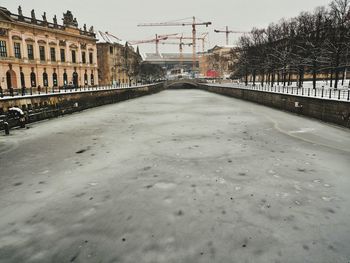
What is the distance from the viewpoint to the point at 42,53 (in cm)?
5475

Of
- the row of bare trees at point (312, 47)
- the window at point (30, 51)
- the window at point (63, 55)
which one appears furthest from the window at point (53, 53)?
A: the row of bare trees at point (312, 47)

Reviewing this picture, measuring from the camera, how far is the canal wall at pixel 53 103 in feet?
80.3

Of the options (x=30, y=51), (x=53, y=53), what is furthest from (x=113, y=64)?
(x=30, y=51)

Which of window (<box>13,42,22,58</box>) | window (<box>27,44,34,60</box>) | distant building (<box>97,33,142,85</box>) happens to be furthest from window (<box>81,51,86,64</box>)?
window (<box>13,42,22,58</box>)

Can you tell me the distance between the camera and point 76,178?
1157cm

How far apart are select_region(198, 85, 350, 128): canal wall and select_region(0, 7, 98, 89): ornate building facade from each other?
38.1 meters

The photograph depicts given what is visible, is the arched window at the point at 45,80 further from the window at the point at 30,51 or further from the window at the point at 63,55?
the window at the point at 63,55

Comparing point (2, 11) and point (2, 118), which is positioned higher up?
point (2, 11)

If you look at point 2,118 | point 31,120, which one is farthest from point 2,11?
point 2,118

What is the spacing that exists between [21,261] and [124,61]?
89.1 meters

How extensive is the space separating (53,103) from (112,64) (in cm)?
5582

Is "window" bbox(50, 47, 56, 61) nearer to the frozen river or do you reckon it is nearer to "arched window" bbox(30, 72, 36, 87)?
"arched window" bbox(30, 72, 36, 87)

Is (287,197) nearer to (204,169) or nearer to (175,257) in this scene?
(204,169)

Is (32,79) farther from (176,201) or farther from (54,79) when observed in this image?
(176,201)
